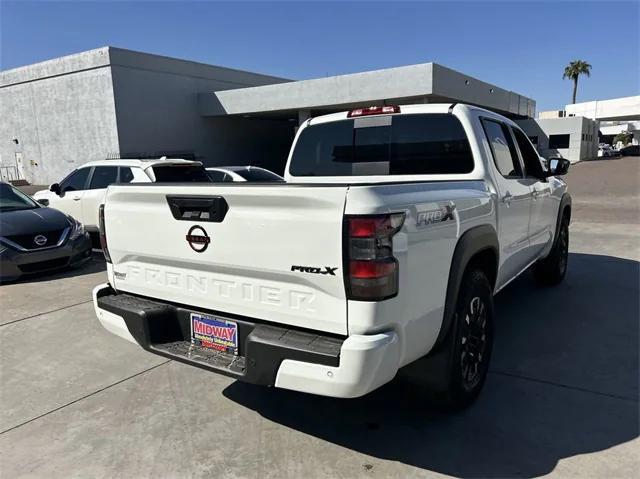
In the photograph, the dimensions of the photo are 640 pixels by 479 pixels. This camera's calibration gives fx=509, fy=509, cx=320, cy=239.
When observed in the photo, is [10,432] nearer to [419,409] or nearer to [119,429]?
[119,429]

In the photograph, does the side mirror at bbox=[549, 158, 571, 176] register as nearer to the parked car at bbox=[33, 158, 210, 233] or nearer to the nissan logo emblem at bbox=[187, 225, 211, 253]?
the nissan logo emblem at bbox=[187, 225, 211, 253]

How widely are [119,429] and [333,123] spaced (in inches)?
116

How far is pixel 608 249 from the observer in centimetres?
869

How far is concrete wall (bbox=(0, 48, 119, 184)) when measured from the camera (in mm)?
25156

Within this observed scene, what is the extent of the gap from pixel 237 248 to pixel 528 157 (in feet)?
11.4

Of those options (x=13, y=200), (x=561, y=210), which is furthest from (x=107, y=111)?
(x=561, y=210)

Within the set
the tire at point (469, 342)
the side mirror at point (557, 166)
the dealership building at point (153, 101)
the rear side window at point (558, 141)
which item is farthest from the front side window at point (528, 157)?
the rear side window at point (558, 141)

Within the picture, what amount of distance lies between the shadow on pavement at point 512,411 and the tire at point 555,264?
1326mm

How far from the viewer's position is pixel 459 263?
2.99 meters

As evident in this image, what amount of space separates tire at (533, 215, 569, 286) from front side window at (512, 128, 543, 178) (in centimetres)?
144

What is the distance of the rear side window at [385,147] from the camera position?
3.98m

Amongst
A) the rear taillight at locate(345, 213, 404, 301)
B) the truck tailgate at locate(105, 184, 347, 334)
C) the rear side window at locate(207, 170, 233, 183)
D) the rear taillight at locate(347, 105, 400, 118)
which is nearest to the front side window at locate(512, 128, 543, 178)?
the rear taillight at locate(347, 105, 400, 118)

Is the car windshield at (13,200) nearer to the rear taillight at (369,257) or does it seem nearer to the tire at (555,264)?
the rear taillight at (369,257)

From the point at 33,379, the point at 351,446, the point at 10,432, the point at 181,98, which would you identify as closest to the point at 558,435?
the point at 351,446
